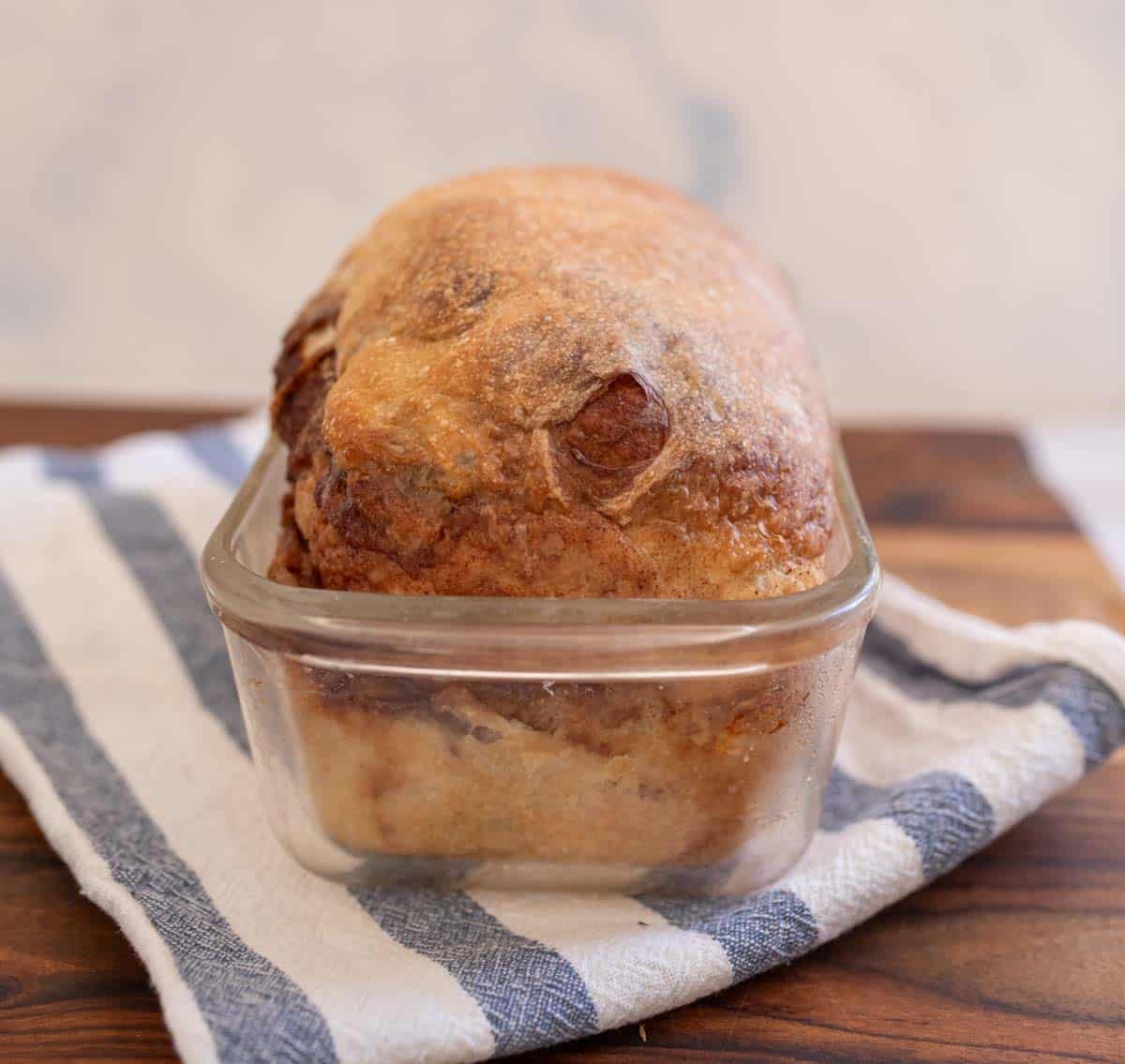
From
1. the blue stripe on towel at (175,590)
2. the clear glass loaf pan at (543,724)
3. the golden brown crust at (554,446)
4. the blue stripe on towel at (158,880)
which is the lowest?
the blue stripe on towel at (175,590)

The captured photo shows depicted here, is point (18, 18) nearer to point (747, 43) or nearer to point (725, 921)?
point (747, 43)

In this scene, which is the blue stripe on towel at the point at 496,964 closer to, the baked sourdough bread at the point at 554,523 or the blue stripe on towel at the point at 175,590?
the baked sourdough bread at the point at 554,523

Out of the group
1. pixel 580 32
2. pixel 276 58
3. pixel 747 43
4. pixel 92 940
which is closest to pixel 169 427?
pixel 276 58

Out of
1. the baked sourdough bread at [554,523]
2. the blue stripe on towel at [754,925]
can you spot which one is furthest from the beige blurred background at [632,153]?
the blue stripe on towel at [754,925]

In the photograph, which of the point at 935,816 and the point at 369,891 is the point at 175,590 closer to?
the point at 369,891

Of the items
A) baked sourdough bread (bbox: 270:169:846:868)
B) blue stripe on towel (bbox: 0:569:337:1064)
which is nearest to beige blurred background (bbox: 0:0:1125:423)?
blue stripe on towel (bbox: 0:569:337:1064)

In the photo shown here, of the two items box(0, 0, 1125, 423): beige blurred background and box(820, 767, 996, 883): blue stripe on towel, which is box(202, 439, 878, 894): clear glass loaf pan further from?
box(0, 0, 1125, 423): beige blurred background
